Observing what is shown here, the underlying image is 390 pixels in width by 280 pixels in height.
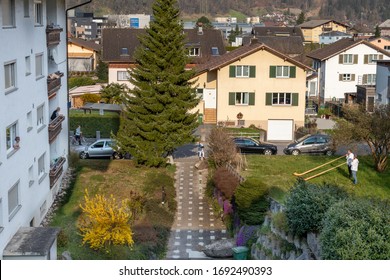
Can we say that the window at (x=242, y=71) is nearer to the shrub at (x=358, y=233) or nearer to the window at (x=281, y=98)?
the window at (x=281, y=98)

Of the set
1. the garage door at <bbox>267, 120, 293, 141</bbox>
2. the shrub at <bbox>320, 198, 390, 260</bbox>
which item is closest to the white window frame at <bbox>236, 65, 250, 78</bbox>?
the garage door at <bbox>267, 120, 293, 141</bbox>

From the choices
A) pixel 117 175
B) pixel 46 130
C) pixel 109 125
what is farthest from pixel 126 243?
pixel 109 125

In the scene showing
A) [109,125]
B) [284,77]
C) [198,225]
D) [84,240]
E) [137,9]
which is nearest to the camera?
[84,240]

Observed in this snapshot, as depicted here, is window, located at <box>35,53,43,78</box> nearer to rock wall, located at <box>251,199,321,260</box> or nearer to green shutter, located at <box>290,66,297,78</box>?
rock wall, located at <box>251,199,321,260</box>

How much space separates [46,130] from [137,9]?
108 metres

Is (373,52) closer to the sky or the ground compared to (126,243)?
closer to the sky

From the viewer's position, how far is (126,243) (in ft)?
69.2

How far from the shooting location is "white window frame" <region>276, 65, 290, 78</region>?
43.8 meters

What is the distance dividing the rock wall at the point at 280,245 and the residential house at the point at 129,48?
35.9 m

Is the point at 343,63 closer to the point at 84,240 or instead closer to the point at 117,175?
the point at 117,175

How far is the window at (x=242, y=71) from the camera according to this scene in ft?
145

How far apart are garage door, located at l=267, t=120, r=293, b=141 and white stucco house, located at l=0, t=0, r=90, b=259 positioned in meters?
18.3

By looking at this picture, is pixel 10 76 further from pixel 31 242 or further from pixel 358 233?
pixel 358 233
